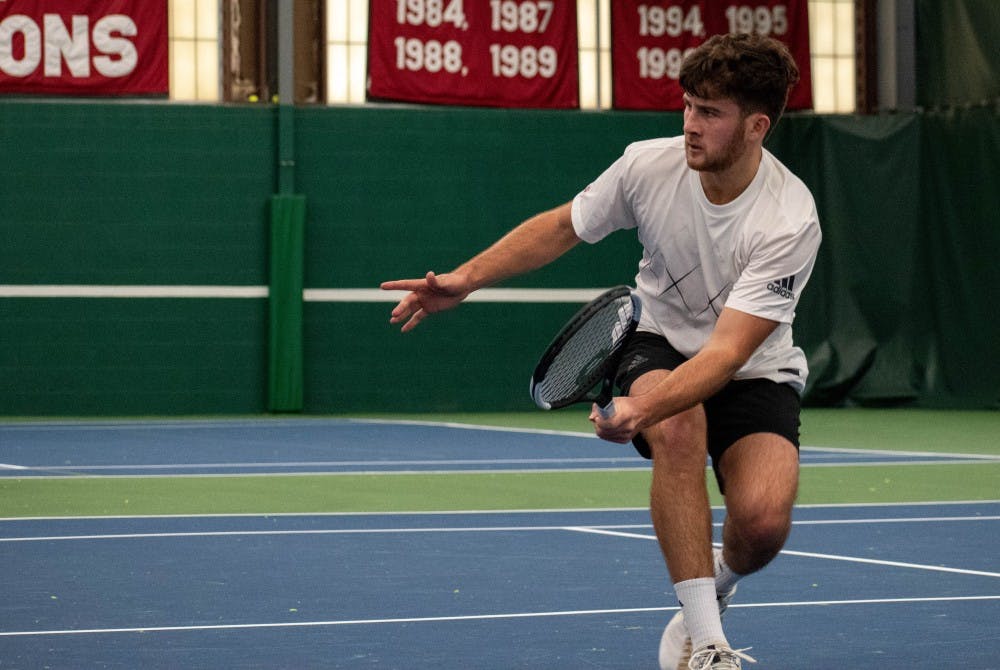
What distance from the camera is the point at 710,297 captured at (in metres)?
4.65

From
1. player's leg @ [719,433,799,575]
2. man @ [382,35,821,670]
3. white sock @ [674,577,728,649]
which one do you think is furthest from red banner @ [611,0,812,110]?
white sock @ [674,577,728,649]

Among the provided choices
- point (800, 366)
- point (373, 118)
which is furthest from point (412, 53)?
point (800, 366)

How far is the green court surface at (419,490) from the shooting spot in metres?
9.21

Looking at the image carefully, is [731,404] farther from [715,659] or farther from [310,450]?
[310,450]

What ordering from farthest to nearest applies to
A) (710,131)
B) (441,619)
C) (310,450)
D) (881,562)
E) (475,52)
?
(475,52)
(310,450)
(881,562)
(441,619)
(710,131)

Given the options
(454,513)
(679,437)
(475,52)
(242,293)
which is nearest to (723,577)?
(679,437)

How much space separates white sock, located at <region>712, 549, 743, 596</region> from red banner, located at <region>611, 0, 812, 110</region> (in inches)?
541

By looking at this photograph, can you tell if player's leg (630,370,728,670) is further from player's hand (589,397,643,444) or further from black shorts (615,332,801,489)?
player's hand (589,397,643,444)

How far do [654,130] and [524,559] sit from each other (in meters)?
11.9

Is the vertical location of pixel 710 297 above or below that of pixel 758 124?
below

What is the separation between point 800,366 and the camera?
486 centimetres

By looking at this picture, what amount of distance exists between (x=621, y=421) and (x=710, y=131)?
0.87m

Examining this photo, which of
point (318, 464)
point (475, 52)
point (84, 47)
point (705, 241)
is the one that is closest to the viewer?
point (705, 241)

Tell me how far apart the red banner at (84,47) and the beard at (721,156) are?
13.3 m
